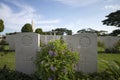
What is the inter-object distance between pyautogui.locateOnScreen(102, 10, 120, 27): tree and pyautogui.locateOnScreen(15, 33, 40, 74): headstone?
938 inches

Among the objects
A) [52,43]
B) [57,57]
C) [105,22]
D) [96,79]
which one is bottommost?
[96,79]

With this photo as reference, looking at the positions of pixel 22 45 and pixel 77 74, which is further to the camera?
pixel 22 45

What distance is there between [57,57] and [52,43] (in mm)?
533

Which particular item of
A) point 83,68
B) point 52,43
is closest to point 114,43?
point 83,68

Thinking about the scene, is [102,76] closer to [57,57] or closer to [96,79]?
[96,79]

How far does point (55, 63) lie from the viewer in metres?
5.90

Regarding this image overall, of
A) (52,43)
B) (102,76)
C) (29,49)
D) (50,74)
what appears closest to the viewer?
(50,74)

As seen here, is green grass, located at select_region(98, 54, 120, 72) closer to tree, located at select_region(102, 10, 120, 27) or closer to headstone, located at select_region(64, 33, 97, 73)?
headstone, located at select_region(64, 33, 97, 73)

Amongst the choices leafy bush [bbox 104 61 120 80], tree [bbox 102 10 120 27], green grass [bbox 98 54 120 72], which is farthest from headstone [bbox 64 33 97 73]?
tree [bbox 102 10 120 27]

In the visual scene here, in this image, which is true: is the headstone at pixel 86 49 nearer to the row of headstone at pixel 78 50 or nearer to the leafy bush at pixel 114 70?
the row of headstone at pixel 78 50

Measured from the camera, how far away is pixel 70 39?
7.98 m

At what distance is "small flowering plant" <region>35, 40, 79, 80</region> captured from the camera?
19.4 feet

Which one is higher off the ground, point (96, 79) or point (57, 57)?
point (57, 57)

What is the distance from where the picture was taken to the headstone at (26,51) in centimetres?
773
